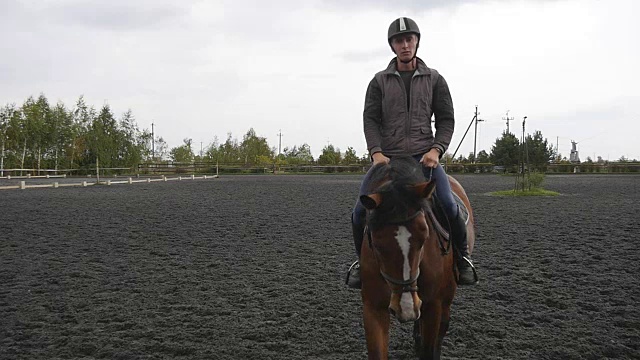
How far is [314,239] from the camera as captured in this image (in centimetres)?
979

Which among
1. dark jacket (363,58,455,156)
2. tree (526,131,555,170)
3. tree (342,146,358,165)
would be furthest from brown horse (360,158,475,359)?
tree (342,146,358,165)

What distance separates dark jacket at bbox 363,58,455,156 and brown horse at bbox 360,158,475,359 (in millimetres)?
310

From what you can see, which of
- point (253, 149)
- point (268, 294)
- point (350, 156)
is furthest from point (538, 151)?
point (268, 294)

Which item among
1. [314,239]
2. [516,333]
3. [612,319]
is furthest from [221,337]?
[314,239]

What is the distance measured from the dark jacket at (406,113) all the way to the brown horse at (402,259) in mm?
310

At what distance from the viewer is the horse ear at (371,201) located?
8.48 ft

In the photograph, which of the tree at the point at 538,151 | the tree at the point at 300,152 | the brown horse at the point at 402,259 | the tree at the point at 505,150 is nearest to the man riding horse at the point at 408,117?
the brown horse at the point at 402,259

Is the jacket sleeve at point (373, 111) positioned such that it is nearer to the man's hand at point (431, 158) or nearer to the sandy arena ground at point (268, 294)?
the man's hand at point (431, 158)

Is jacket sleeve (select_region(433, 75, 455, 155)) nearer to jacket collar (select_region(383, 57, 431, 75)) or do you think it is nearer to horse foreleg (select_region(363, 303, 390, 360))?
jacket collar (select_region(383, 57, 431, 75))

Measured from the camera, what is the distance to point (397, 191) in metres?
2.71

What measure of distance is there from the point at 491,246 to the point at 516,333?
4695 mm

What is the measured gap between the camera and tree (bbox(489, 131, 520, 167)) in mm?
56344

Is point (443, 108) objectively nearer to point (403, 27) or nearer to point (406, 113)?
point (406, 113)

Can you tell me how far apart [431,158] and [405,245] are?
2.67 ft
